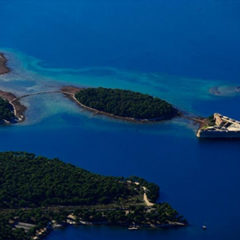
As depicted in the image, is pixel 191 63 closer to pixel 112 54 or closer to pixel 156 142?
pixel 112 54

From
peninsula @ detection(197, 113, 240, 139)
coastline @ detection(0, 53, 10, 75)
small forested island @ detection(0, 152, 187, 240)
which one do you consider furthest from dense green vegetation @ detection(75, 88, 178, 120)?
small forested island @ detection(0, 152, 187, 240)

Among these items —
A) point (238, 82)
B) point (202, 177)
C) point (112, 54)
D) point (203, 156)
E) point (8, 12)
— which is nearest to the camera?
point (202, 177)

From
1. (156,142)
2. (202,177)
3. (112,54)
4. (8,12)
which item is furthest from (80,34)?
(202,177)

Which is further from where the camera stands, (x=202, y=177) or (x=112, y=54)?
(x=112, y=54)

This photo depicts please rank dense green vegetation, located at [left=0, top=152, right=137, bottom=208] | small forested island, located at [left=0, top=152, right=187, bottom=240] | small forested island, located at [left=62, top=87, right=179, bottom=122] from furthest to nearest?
small forested island, located at [left=62, top=87, right=179, bottom=122] → dense green vegetation, located at [left=0, top=152, right=137, bottom=208] → small forested island, located at [left=0, top=152, right=187, bottom=240]

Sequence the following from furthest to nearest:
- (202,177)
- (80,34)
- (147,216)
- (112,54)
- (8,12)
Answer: (8,12)
(80,34)
(112,54)
(202,177)
(147,216)

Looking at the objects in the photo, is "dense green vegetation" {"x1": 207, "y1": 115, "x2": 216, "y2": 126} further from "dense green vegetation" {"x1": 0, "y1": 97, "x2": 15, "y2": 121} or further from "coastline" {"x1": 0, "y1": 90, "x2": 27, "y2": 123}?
"dense green vegetation" {"x1": 0, "y1": 97, "x2": 15, "y2": 121}

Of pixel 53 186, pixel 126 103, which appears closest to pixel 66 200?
pixel 53 186

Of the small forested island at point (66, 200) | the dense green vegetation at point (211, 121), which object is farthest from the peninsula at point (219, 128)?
the small forested island at point (66, 200)
